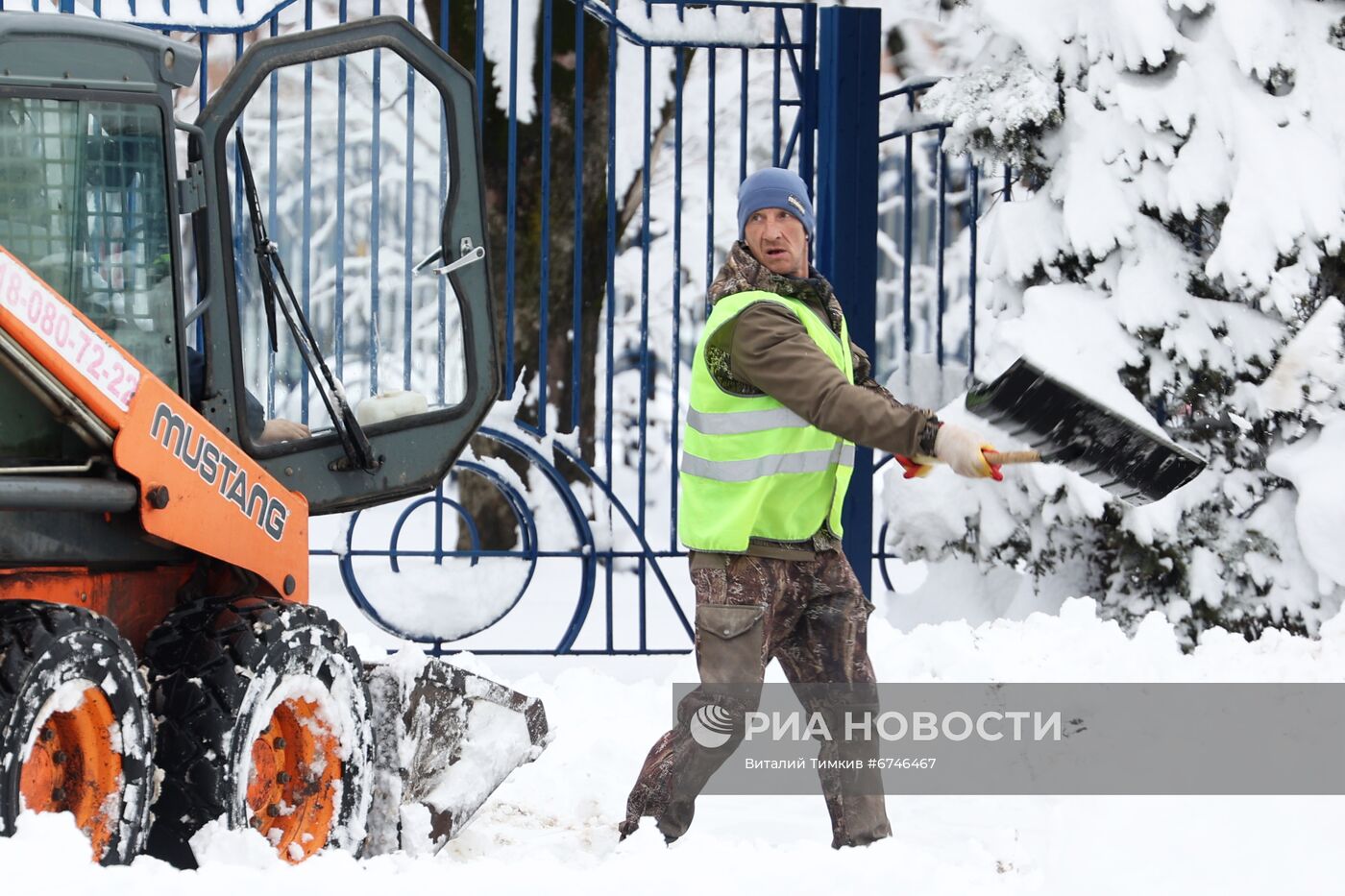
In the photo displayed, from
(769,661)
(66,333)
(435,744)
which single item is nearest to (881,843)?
(769,661)

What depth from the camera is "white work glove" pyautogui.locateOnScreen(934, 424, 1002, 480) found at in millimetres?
3434

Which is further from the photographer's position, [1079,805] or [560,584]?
[560,584]

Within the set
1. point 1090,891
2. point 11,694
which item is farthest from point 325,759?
point 1090,891

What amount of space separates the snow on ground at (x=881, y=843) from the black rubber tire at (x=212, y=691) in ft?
0.32

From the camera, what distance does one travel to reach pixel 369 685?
14.1ft

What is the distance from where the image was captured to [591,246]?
11219mm

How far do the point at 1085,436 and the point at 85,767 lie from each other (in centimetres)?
215

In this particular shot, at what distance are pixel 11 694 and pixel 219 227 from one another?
133 cm

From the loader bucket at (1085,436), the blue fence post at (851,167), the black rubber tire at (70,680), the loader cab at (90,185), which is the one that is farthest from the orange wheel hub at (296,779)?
the blue fence post at (851,167)

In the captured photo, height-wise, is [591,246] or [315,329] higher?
[591,246]

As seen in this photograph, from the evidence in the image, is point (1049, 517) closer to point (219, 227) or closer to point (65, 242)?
point (219, 227)

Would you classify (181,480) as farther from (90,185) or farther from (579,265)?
(579,265)

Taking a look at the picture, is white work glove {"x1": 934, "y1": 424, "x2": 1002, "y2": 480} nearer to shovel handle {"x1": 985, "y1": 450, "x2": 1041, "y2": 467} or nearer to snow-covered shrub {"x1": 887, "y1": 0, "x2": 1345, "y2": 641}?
shovel handle {"x1": 985, "y1": 450, "x2": 1041, "y2": 467}

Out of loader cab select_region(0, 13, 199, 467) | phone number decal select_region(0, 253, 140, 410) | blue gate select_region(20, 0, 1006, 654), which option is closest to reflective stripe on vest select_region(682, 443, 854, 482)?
blue gate select_region(20, 0, 1006, 654)
